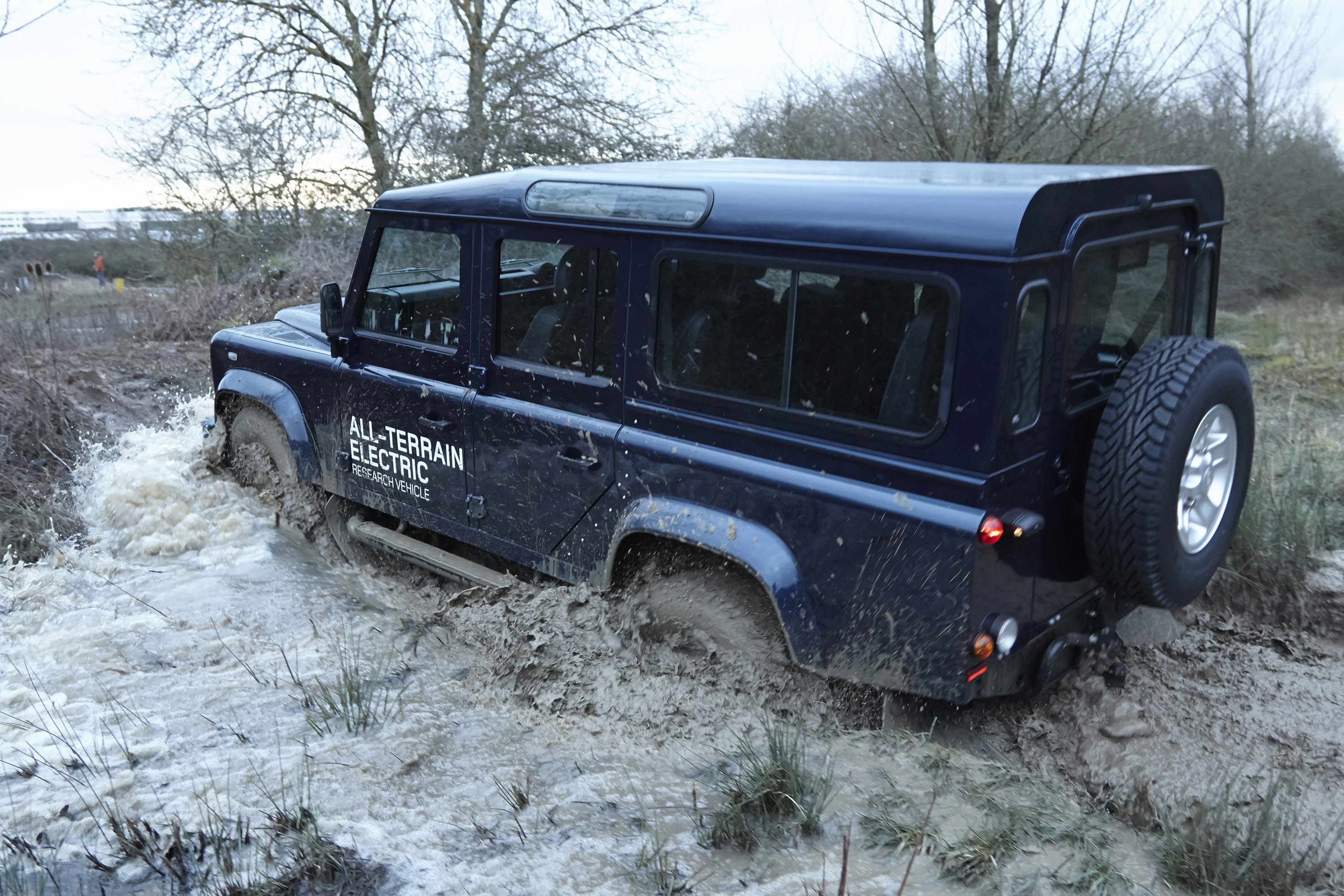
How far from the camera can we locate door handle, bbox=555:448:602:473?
3.49 meters

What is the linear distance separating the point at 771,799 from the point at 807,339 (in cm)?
136

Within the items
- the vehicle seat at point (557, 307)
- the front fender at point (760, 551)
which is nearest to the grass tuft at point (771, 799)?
the front fender at point (760, 551)

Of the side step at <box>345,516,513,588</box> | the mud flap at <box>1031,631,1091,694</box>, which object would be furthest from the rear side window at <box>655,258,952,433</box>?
the side step at <box>345,516,513,588</box>

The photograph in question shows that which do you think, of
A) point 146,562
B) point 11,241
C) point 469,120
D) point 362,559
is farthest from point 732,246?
point 11,241

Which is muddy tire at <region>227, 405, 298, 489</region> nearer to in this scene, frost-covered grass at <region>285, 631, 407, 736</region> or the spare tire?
frost-covered grass at <region>285, 631, 407, 736</region>

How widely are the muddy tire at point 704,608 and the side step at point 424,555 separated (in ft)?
2.64

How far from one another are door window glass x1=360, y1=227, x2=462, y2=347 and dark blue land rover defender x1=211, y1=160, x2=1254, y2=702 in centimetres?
5

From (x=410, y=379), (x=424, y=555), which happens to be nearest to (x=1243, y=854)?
(x=424, y=555)

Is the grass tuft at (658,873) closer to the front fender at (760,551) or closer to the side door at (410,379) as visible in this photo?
the front fender at (760,551)

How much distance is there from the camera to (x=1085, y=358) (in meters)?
2.90

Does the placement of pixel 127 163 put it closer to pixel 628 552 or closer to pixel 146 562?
pixel 146 562

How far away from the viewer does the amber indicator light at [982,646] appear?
271 cm

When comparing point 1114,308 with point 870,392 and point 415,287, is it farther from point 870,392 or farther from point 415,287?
point 415,287

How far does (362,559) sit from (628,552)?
2.17 meters
